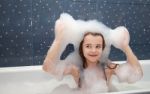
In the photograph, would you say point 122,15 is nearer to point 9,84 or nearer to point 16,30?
point 16,30

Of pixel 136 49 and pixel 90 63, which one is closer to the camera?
pixel 90 63

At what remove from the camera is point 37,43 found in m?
2.11

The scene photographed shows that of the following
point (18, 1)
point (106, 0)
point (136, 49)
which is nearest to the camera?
point (18, 1)

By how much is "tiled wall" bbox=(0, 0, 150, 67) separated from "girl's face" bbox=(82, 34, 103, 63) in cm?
37

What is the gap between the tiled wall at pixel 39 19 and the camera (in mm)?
2018

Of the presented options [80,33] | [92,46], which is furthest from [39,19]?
[92,46]

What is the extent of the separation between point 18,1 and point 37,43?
0.35 m

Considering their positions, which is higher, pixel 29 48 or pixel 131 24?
pixel 131 24

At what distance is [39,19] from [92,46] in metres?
0.53

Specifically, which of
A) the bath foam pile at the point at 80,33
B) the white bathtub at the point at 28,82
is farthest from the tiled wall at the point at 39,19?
the bath foam pile at the point at 80,33

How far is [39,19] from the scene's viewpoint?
6.81ft

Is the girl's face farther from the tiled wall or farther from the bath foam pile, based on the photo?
the tiled wall

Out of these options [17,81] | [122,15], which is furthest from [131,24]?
[17,81]

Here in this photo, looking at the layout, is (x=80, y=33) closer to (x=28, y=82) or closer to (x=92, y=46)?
(x=92, y=46)
